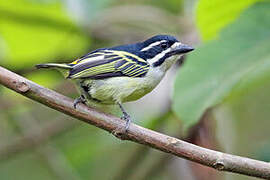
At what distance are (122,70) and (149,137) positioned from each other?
0.95 metres

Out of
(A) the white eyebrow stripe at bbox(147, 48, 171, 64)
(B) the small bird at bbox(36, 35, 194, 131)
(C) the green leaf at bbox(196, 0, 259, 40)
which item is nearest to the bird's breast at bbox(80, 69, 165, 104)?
(B) the small bird at bbox(36, 35, 194, 131)

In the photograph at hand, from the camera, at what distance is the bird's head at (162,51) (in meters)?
3.73

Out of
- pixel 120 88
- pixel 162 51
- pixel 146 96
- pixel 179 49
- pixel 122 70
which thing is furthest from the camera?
pixel 146 96

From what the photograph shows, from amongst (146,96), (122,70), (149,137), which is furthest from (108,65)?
(146,96)

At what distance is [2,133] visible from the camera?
5.73 meters

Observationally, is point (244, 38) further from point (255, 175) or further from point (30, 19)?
point (30, 19)

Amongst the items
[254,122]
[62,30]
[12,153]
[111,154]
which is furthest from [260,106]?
[12,153]

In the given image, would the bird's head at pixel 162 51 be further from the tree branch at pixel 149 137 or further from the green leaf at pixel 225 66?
the tree branch at pixel 149 137

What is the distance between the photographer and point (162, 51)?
3783mm

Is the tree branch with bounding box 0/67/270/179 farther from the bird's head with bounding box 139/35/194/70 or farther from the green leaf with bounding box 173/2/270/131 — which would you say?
Result: the bird's head with bounding box 139/35/194/70

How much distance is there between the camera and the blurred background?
3.54 m

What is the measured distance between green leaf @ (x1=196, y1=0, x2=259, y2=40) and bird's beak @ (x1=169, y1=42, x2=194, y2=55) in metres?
0.21

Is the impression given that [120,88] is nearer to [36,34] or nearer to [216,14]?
[216,14]

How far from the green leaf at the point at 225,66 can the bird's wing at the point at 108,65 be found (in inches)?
14.5
